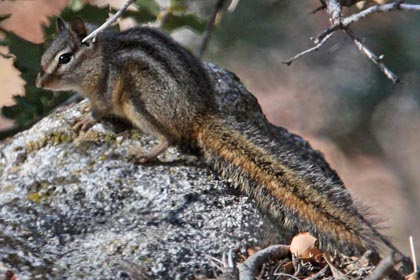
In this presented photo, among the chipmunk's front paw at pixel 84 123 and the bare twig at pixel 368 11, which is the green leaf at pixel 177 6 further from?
the bare twig at pixel 368 11

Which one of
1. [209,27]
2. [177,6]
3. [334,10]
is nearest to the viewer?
[334,10]

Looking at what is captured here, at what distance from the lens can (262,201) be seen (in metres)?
4.53

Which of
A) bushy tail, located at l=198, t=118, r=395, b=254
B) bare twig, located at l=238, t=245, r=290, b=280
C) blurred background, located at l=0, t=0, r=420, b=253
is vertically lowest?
bare twig, located at l=238, t=245, r=290, b=280

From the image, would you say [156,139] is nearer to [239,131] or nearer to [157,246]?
[239,131]

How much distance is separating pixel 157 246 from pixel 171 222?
22 centimetres

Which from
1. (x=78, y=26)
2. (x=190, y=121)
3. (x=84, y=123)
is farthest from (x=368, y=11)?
(x=78, y=26)

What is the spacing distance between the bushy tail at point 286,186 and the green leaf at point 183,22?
3.59 feet

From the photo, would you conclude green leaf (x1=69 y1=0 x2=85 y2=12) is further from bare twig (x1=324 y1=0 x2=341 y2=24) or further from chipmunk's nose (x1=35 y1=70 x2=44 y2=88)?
bare twig (x1=324 y1=0 x2=341 y2=24)

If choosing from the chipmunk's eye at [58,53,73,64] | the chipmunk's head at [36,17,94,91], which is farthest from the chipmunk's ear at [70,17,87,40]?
the chipmunk's eye at [58,53,73,64]

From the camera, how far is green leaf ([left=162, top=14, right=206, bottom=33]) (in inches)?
229

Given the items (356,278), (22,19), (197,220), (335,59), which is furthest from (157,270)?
(22,19)

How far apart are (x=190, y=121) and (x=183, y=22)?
1121 mm

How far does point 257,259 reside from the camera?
4066mm

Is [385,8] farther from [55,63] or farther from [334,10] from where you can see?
[55,63]
